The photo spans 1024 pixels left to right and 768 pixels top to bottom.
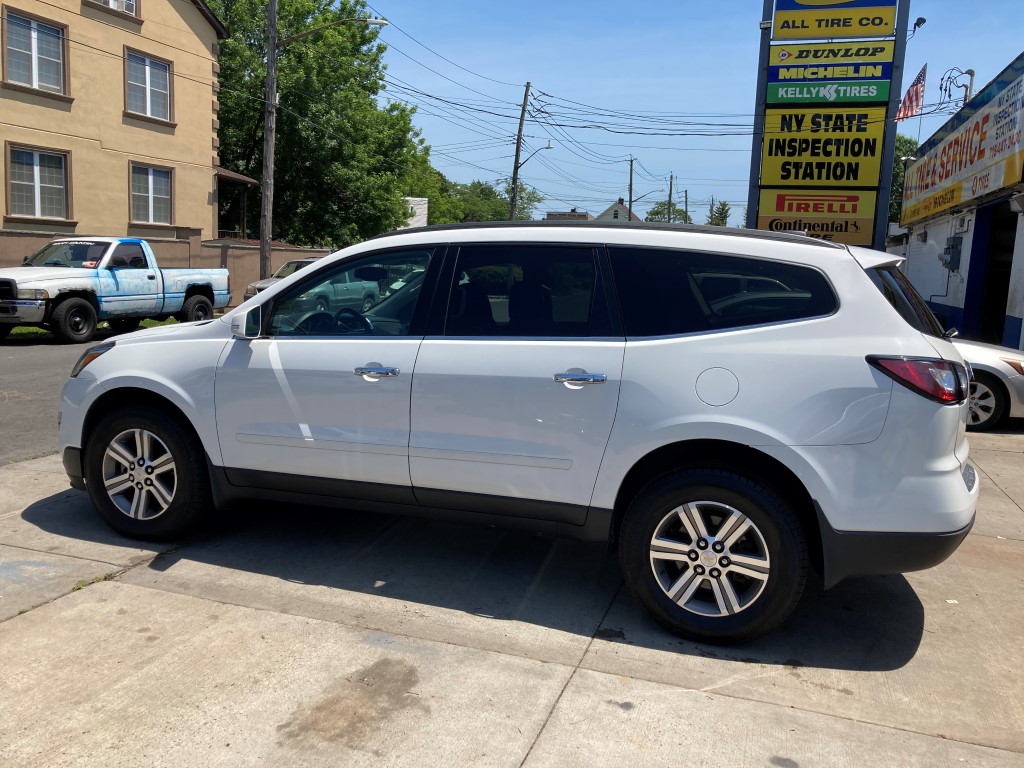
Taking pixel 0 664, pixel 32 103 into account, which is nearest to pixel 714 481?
pixel 0 664

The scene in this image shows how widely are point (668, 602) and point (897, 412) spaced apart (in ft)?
4.25

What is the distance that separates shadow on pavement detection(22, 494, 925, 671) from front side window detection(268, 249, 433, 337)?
4.23 ft

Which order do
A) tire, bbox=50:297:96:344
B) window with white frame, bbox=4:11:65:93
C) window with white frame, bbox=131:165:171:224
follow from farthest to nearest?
window with white frame, bbox=131:165:171:224
window with white frame, bbox=4:11:65:93
tire, bbox=50:297:96:344

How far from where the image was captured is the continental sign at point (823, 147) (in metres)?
14.6

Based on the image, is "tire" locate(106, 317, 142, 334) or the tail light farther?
"tire" locate(106, 317, 142, 334)

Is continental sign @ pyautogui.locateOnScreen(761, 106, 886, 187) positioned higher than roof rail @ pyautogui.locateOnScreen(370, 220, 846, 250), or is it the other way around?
continental sign @ pyautogui.locateOnScreen(761, 106, 886, 187)

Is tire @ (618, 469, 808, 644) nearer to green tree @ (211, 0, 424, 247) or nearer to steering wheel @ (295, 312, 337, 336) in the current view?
steering wheel @ (295, 312, 337, 336)

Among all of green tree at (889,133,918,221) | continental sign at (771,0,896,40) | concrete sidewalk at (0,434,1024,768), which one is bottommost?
concrete sidewalk at (0,434,1024,768)

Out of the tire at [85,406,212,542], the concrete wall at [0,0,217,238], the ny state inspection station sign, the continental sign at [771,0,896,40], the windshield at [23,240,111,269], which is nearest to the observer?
the tire at [85,406,212,542]

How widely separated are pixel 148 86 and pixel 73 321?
40.7 ft

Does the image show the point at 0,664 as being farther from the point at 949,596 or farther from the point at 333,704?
the point at 949,596

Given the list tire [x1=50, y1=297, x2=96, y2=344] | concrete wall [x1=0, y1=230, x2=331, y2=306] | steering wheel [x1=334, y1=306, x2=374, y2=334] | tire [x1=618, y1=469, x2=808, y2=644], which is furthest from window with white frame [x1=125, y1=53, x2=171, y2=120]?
tire [x1=618, y1=469, x2=808, y2=644]

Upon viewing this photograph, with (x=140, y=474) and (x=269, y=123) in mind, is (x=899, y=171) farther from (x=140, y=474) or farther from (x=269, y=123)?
(x=140, y=474)

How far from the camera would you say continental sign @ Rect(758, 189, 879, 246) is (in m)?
14.8
